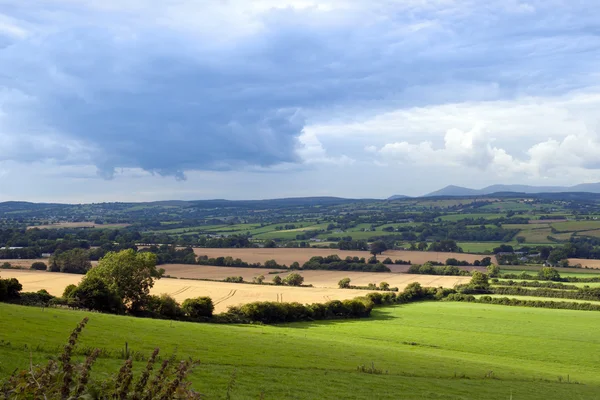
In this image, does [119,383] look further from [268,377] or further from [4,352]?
[268,377]

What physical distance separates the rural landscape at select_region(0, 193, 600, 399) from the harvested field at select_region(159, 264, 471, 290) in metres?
0.57

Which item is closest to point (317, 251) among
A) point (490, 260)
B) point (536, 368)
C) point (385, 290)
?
point (490, 260)

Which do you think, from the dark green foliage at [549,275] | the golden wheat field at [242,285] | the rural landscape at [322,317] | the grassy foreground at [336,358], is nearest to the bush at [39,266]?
the rural landscape at [322,317]

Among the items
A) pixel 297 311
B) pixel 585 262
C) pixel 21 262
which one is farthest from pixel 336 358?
pixel 585 262

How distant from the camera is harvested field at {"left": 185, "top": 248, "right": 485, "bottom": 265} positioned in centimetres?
14488

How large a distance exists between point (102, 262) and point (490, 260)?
11229 centimetres

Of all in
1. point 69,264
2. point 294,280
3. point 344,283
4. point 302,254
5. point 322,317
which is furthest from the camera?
point 302,254

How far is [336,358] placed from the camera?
113ft

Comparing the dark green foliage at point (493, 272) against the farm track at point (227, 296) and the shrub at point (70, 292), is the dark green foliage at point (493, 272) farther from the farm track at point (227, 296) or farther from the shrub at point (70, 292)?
the shrub at point (70, 292)

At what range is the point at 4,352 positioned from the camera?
21266 millimetres

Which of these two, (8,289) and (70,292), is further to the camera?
(70,292)

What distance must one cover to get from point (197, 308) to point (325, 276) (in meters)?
62.5

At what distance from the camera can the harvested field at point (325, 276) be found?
360 ft

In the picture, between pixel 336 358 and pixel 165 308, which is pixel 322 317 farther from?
pixel 336 358
